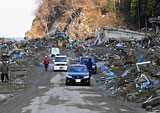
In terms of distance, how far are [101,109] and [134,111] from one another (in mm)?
1249

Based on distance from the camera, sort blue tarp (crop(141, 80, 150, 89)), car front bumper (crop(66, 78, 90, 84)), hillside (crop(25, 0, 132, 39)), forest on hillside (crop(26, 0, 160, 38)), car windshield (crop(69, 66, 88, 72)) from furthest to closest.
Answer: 1. hillside (crop(25, 0, 132, 39))
2. forest on hillside (crop(26, 0, 160, 38))
3. car windshield (crop(69, 66, 88, 72))
4. car front bumper (crop(66, 78, 90, 84))
5. blue tarp (crop(141, 80, 150, 89))

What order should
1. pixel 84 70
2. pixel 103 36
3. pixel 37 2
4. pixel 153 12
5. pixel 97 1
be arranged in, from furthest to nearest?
pixel 37 2
pixel 97 1
pixel 153 12
pixel 103 36
pixel 84 70

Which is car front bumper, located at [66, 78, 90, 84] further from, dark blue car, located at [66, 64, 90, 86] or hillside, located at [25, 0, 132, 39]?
hillside, located at [25, 0, 132, 39]

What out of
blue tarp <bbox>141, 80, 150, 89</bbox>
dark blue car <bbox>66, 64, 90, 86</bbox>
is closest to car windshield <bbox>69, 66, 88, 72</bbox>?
dark blue car <bbox>66, 64, 90, 86</bbox>

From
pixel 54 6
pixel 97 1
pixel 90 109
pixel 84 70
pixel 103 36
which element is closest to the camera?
pixel 90 109

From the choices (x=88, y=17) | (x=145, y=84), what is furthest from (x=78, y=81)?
(x=88, y=17)

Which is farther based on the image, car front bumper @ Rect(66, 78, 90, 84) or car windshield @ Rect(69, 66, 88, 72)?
car windshield @ Rect(69, 66, 88, 72)

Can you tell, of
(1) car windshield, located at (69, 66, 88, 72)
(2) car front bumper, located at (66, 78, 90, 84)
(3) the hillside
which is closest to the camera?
(2) car front bumper, located at (66, 78, 90, 84)

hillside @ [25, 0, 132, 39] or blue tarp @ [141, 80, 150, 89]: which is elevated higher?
hillside @ [25, 0, 132, 39]

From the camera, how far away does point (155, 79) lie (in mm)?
17328

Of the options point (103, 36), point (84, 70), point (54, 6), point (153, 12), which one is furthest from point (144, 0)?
point (84, 70)

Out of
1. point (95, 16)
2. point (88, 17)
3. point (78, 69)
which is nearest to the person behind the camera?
point (78, 69)

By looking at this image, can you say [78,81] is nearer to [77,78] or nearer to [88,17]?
[77,78]

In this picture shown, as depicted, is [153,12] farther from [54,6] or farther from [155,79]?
[155,79]
